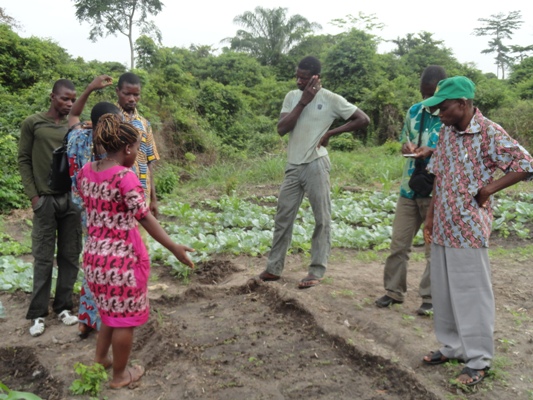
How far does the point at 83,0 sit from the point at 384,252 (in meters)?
25.1

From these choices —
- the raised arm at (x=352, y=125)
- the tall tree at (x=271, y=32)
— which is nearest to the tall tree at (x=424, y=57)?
the tall tree at (x=271, y=32)

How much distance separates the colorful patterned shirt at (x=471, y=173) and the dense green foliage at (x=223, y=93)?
352 inches

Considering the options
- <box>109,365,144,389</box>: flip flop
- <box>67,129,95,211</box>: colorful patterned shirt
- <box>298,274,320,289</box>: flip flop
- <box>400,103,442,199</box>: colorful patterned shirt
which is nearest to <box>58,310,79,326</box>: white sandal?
<box>109,365,144,389</box>: flip flop

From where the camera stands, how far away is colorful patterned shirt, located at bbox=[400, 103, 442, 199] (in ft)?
13.5

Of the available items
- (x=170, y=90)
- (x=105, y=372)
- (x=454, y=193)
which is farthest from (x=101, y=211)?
(x=170, y=90)

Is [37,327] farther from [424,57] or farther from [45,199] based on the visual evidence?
[424,57]

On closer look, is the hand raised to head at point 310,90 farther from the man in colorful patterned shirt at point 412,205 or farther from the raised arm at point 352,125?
the man in colorful patterned shirt at point 412,205

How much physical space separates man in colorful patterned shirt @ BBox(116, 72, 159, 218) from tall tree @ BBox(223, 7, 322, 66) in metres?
32.9

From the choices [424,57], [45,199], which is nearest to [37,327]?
[45,199]

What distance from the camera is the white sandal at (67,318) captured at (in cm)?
429

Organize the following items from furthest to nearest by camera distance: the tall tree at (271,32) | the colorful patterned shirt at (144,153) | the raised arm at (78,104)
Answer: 1. the tall tree at (271,32)
2. the colorful patterned shirt at (144,153)
3. the raised arm at (78,104)

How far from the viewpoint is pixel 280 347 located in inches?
149

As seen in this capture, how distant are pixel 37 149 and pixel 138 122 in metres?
0.83

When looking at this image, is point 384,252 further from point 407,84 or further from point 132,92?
point 407,84
